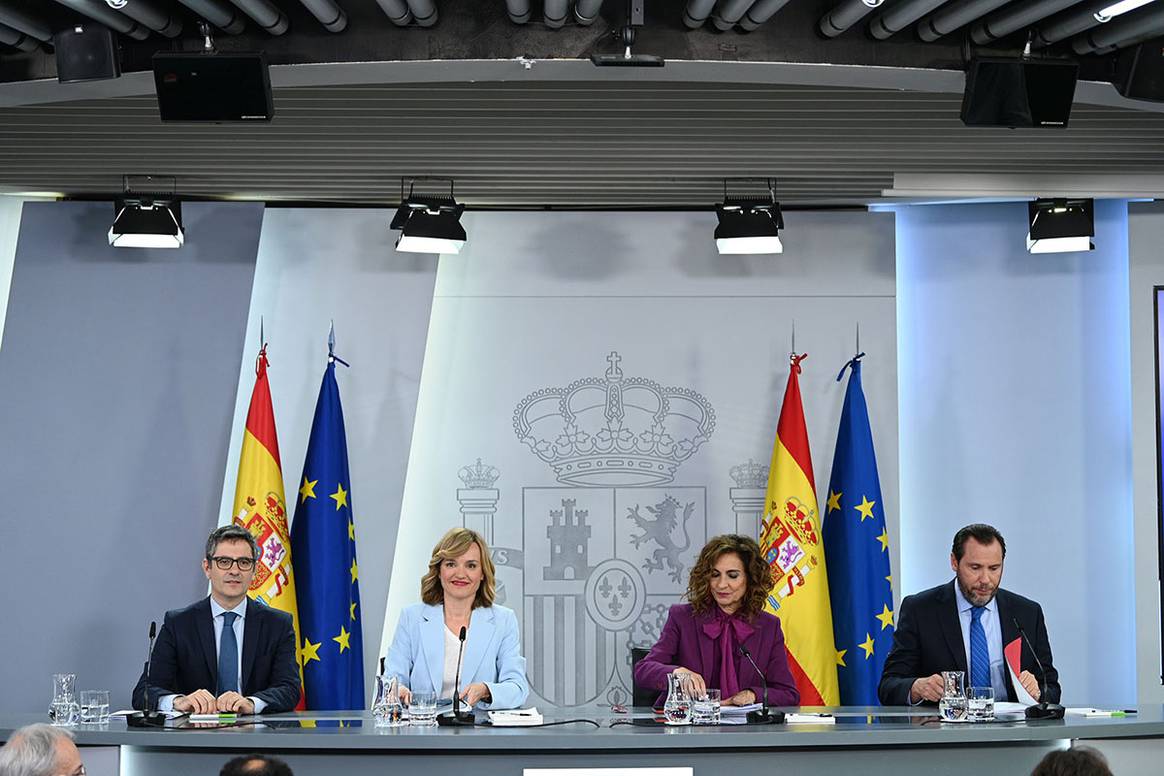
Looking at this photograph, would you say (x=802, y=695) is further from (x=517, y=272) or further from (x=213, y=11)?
(x=213, y=11)

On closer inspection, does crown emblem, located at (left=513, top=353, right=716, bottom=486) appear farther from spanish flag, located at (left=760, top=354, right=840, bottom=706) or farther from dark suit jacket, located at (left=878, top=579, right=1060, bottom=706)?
dark suit jacket, located at (left=878, top=579, right=1060, bottom=706)

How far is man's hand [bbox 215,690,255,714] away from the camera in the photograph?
13.9ft

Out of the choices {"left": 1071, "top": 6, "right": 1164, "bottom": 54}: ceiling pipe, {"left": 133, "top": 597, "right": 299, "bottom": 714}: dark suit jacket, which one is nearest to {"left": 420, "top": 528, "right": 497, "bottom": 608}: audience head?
{"left": 133, "top": 597, "right": 299, "bottom": 714}: dark suit jacket

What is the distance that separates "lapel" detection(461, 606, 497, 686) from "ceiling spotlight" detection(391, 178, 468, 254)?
2.13 meters

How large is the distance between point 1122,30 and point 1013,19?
383 millimetres

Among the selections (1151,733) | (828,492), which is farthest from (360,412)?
(1151,733)

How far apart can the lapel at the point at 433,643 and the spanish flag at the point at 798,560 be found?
6.87 feet

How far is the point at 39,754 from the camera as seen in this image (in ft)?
9.11

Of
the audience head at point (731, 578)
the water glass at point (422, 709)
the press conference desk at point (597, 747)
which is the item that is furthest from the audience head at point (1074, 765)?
the audience head at point (731, 578)

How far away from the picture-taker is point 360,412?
6.94m

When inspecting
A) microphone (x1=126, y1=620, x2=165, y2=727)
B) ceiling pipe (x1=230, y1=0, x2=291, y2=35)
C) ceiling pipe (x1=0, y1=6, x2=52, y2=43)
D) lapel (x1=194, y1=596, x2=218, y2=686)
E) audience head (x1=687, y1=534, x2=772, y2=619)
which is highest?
ceiling pipe (x1=230, y1=0, x2=291, y2=35)

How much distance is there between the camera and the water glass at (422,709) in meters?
4.08

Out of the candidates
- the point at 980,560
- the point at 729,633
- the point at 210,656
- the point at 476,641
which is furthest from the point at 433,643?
the point at 980,560

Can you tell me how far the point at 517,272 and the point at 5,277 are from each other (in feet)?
8.63
